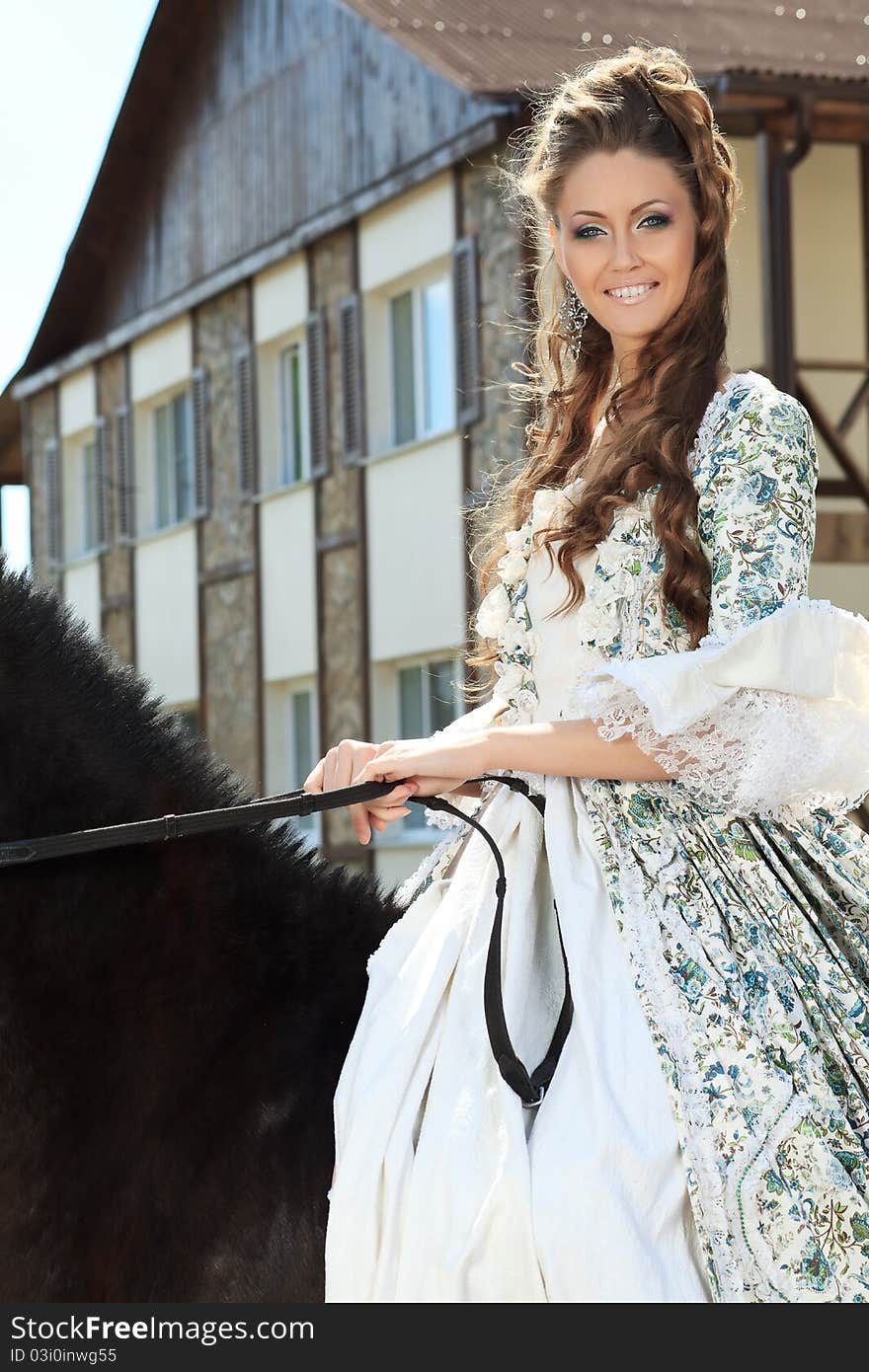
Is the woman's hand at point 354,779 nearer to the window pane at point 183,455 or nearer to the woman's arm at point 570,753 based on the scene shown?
the woman's arm at point 570,753

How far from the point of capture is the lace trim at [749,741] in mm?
2176

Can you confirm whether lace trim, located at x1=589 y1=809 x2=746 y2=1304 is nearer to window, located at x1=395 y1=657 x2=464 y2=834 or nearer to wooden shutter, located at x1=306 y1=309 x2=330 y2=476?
window, located at x1=395 y1=657 x2=464 y2=834

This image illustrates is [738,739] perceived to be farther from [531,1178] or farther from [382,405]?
[382,405]

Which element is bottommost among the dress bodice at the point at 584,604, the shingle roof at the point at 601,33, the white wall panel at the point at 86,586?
the dress bodice at the point at 584,604

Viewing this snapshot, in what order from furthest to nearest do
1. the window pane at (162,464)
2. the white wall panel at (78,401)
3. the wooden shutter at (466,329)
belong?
the white wall panel at (78,401)
the window pane at (162,464)
the wooden shutter at (466,329)

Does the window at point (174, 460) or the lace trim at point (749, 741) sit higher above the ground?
the window at point (174, 460)

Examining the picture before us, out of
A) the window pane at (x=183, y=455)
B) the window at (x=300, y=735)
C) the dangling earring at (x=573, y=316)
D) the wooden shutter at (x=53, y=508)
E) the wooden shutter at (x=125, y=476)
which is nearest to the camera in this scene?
the dangling earring at (x=573, y=316)

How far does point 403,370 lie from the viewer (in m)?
13.6

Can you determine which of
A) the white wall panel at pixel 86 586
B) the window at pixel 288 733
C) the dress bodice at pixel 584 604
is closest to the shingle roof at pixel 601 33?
the window at pixel 288 733

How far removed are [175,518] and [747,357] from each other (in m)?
6.71

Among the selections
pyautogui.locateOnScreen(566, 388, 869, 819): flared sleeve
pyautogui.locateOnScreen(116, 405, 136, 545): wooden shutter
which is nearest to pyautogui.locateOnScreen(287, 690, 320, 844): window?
pyautogui.locateOnScreen(116, 405, 136, 545): wooden shutter

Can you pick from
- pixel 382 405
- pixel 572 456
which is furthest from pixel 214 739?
pixel 572 456

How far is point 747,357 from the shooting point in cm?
1212

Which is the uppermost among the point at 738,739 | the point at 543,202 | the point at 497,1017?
the point at 543,202
